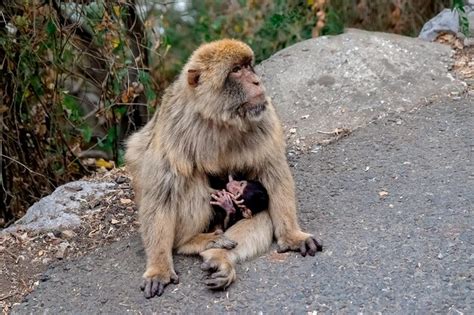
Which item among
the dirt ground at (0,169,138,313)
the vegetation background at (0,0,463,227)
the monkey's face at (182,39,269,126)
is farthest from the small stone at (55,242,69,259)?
the monkey's face at (182,39,269,126)

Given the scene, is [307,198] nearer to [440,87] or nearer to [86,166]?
[440,87]

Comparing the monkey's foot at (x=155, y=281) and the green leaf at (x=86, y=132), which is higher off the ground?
the green leaf at (x=86, y=132)

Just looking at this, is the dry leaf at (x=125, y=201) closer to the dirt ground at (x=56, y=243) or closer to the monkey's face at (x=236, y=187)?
the dirt ground at (x=56, y=243)

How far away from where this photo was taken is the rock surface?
4.71 meters

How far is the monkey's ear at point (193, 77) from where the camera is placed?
5.23 m

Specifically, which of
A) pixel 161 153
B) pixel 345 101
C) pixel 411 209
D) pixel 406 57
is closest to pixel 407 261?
pixel 411 209

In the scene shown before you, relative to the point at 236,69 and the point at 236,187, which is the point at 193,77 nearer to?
the point at 236,69

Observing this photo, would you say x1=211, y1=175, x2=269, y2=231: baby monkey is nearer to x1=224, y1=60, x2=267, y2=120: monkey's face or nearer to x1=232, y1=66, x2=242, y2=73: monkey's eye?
x1=224, y1=60, x2=267, y2=120: monkey's face

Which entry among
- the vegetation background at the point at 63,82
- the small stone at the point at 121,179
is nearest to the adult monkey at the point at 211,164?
the small stone at the point at 121,179

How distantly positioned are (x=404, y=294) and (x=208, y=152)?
4.98 feet

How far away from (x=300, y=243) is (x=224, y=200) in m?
0.55

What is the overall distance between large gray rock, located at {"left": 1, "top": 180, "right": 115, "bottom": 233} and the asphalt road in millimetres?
604

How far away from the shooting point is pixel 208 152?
519cm

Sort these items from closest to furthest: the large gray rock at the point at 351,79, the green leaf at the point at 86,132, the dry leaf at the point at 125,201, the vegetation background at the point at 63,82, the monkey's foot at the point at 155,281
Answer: the monkey's foot at the point at 155,281 < the dry leaf at the point at 125,201 < the vegetation background at the point at 63,82 < the large gray rock at the point at 351,79 < the green leaf at the point at 86,132
